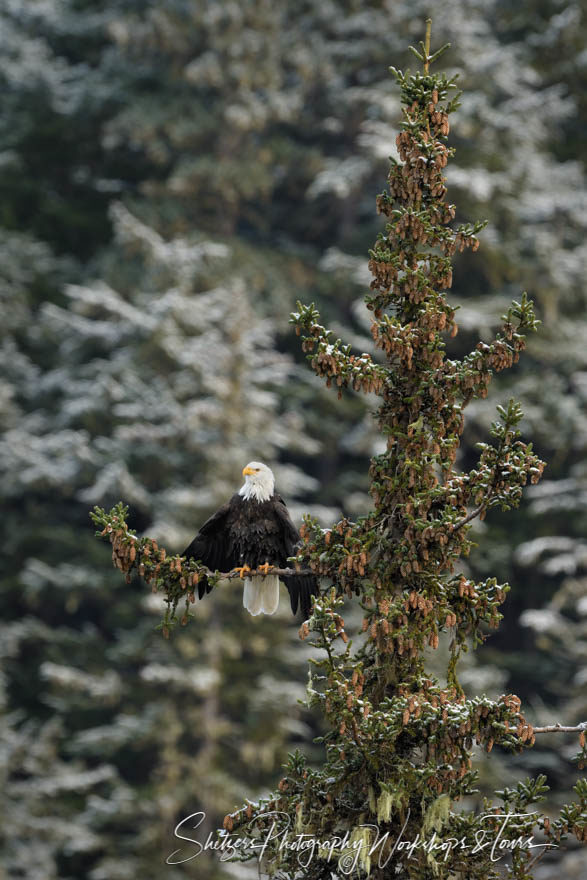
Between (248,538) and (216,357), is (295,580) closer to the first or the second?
(248,538)

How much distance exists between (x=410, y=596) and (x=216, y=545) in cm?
129

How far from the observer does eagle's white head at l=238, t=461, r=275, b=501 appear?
20.7 feet

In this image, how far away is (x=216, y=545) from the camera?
6074mm

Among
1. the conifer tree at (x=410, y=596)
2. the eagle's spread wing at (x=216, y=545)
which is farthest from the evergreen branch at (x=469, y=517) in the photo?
the eagle's spread wing at (x=216, y=545)

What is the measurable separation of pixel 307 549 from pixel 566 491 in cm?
1223

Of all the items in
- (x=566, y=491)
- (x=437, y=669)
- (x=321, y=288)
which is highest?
(x=321, y=288)

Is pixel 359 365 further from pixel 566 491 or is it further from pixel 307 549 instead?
pixel 566 491

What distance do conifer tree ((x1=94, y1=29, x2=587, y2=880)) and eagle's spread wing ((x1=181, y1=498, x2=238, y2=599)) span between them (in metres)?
0.64

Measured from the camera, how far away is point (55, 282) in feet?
66.7

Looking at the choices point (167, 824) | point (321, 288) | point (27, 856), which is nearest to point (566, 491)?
point (321, 288)

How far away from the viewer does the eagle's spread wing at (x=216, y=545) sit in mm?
5964

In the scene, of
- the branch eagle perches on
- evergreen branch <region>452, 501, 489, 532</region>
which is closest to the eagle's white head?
the branch eagle perches on

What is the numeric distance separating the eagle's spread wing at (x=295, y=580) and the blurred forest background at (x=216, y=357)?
28.4 ft

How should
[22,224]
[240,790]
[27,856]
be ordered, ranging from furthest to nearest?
1. [22,224]
2. [27,856]
3. [240,790]
